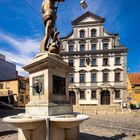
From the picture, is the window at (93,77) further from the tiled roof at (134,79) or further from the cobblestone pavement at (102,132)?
the cobblestone pavement at (102,132)

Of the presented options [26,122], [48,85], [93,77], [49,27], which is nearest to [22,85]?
[93,77]

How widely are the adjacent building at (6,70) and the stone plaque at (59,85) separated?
4310 cm

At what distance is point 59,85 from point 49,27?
6.67 feet

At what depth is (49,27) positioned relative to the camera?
6129 millimetres

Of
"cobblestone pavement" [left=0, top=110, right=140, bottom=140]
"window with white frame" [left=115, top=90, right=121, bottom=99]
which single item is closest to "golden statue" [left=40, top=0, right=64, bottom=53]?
"cobblestone pavement" [left=0, top=110, right=140, bottom=140]

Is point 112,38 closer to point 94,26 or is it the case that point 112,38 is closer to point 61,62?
point 94,26

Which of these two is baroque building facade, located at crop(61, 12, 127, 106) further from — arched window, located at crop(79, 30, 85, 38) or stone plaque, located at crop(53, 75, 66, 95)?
stone plaque, located at crop(53, 75, 66, 95)

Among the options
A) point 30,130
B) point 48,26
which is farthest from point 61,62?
point 30,130

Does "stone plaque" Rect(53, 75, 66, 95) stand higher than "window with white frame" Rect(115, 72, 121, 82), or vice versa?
"window with white frame" Rect(115, 72, 121, 82)

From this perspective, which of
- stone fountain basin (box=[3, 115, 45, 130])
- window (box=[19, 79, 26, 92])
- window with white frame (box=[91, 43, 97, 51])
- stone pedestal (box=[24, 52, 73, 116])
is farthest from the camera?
window (box=[19, 79, 26, 92])

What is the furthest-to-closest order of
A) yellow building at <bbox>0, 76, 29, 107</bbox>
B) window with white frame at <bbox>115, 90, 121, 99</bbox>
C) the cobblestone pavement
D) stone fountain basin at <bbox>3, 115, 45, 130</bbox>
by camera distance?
yellow building at <bbox>0, 76, 29, 107</bbox>, window with white frame at <bbox>115, 90, 121, 99</bbox>, the cobblestone pavement, stone fountain basin at <bbox>3, 115, 45, 130</bbox>

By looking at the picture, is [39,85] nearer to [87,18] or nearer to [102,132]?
[102,132]

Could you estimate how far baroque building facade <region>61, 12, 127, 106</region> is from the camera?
110 ft

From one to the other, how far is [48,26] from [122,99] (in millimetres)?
29254
